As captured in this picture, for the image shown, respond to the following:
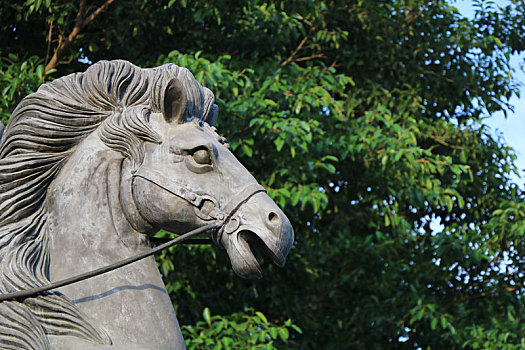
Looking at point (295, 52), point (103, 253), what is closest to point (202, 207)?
point (103, 253)

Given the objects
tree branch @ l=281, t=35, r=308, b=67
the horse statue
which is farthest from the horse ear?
tree branch @ l=281, t=35, r=308, b=67

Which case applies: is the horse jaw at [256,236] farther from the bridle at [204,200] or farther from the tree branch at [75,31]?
the tree branch at [75,31]

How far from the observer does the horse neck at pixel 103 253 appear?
7.39 ft

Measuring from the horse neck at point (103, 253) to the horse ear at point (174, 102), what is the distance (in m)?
0.19

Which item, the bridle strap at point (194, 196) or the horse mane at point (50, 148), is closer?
the horse mane at point (50, 148)

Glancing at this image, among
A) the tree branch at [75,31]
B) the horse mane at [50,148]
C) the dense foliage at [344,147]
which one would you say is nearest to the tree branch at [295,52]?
the dense foliage at [344,147]

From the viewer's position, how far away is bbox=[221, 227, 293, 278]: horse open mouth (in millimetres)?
2273

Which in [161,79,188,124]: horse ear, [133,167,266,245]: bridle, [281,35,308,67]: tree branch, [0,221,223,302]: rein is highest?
[281,35,308,67]: tree branch

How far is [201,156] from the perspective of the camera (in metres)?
2.37

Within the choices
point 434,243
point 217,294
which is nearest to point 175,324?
point 217,294

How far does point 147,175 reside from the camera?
235 centimetres

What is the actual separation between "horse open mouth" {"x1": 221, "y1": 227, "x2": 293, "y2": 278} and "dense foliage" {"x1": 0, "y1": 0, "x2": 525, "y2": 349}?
3808 millimetres

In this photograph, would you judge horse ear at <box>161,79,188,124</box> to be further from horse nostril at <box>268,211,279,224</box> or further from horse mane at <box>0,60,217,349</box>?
horse nostril at <box>268,211,279,224</box>

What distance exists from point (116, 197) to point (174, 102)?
31cm
